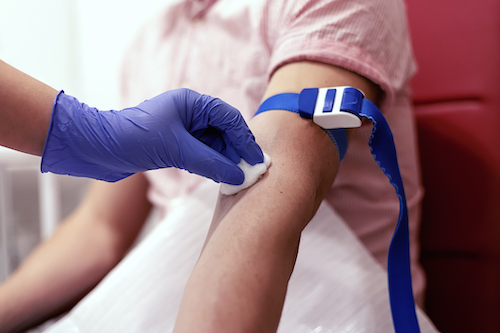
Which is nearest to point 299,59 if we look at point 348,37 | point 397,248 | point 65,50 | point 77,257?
point 348,37

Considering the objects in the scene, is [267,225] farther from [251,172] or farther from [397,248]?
[397,248]

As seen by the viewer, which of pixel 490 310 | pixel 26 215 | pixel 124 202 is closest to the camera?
pixel 490 310

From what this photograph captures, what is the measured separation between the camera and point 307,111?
539mm

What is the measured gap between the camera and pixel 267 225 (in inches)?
18.3

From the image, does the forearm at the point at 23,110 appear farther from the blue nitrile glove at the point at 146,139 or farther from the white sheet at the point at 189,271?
the white sheet at the point at 189,271

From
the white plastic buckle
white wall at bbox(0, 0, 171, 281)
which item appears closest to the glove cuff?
the white plastic buckle

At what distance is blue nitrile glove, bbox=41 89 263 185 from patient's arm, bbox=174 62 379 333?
0.15 ft

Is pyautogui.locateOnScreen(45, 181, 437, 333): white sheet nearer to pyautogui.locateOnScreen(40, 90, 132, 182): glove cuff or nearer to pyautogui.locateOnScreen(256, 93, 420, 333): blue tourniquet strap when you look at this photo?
pyautogui.locateOnScreen(256, 93, 420, 333): blue tourniquet strap

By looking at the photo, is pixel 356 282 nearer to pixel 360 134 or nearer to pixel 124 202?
pixel 360 134

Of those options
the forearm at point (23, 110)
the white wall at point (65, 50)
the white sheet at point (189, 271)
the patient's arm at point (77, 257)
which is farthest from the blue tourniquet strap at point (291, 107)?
the white wall at point (65, 50)

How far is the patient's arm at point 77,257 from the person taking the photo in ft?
2.73

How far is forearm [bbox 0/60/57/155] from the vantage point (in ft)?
1.44

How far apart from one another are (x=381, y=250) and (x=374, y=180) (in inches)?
5.3

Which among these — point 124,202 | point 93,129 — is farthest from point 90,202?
point 93,129
